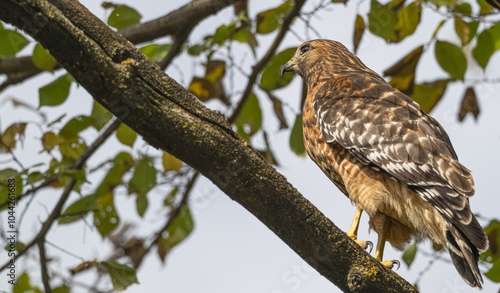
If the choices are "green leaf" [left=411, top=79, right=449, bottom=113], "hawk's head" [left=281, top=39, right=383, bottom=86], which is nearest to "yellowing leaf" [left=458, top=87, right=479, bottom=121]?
"green leaf" [left=411, top=79, right=449, bottom=113]

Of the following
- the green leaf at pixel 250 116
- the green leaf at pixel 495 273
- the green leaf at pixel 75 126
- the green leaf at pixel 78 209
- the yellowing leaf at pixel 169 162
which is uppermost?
the green leaf at pixel 250 116

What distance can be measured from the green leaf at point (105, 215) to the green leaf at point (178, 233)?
2.37ft

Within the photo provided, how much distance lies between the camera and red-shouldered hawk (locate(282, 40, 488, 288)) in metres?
3.14

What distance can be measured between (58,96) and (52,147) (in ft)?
1.30

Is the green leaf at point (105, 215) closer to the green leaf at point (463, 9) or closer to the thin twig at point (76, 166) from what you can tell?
the thin twig at point (76, 166)

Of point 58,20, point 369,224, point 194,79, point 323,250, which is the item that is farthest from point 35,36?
point 194,79

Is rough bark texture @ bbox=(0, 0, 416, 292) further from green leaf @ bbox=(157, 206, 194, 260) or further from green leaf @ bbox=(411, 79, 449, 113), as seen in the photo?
green leaf @ bbox=(157, 206, 194, 260)

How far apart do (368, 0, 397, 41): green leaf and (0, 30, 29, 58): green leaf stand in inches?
96.5

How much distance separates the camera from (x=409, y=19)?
4289 millimetres

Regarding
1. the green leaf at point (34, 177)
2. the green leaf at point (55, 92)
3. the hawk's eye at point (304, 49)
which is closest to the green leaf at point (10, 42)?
the green leaf at point (55, 92)

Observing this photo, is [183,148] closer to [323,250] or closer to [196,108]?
[196,108]

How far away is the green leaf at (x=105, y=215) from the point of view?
14.9ft

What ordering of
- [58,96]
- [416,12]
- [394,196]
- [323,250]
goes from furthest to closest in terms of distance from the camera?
[416,12]
[58,96]
[394,196]
[323,250]

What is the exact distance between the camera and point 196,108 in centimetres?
232
